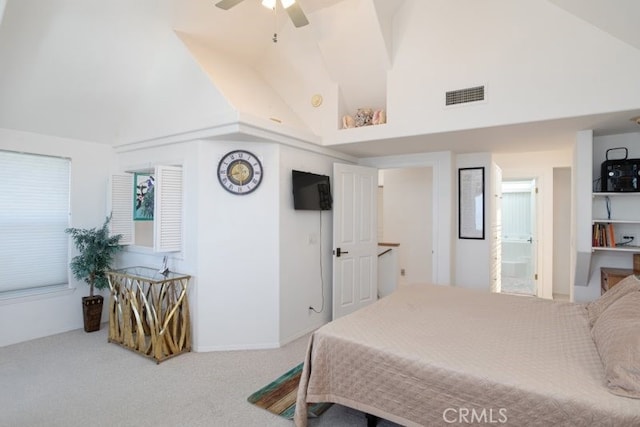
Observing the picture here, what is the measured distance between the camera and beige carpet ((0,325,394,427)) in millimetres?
2238

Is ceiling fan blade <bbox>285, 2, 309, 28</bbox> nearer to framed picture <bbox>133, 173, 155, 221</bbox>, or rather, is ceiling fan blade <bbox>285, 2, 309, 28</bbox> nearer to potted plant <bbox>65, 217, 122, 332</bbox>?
framed picture <bbox>133, 173, 155, 221</bbox>

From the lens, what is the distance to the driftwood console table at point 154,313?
10.3 feet

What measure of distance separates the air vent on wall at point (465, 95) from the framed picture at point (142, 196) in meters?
3.28

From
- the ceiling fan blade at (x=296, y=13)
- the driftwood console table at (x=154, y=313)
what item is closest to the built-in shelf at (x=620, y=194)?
the ceiling fan blade at (x=296, y=13)

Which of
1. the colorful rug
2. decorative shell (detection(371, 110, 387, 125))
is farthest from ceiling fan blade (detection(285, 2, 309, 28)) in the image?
the colorful rug

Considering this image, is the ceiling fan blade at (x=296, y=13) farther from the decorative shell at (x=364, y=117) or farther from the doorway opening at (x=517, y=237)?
the doorway opening at (x=517, y=237)

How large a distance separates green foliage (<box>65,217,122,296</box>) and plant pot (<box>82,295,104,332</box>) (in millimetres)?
89

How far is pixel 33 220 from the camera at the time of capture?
3.67 metres

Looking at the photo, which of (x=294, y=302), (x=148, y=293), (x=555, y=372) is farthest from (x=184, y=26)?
(x=555, y=372)

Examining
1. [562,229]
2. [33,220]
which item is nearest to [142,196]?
[33,220]

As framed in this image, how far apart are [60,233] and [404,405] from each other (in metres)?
4.10

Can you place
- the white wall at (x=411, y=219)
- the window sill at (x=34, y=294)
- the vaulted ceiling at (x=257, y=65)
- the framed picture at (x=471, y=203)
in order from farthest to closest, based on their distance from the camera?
the white wall at (x=411, y=219), the framed picture at (x=471, y=203), the window sill at (x=34, y=294), the vaulted ceiling at (x=257, y=65)

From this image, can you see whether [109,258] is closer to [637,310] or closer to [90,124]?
[90,124]

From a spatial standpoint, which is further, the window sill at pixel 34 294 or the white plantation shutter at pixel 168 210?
the window sill at pixel 34 294
